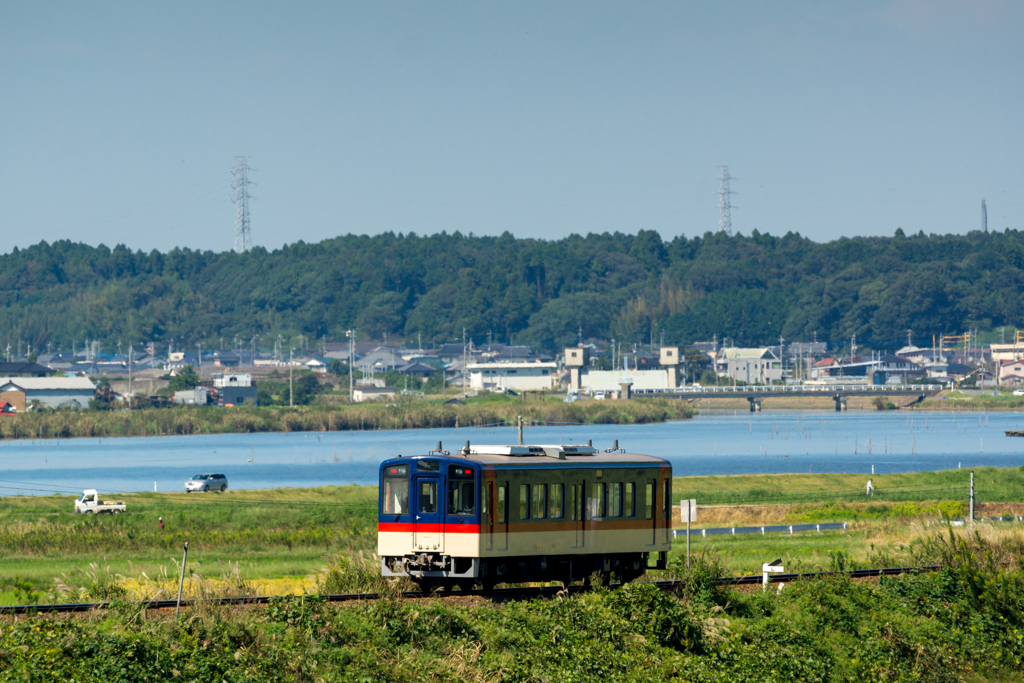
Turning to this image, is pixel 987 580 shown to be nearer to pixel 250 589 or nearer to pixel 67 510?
pixel 250 589

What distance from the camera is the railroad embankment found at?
133875 millimetres

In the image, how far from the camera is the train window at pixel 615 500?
2297 cm

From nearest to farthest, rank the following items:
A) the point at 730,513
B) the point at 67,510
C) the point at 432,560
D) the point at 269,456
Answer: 1. the point at 432,560
2. the point at 730,513
3. the point at 67,510
4. the point at 269,456

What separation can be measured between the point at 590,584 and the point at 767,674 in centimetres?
448

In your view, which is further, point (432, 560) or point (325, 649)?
point (432, 560)

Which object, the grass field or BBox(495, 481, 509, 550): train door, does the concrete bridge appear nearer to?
the grass field

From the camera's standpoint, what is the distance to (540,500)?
21953 mm

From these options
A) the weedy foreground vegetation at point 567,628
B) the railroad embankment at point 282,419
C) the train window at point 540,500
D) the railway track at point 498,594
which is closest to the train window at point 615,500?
the railway track at point 498,594

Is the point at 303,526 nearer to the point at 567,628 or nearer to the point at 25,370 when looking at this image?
the point at 567,628

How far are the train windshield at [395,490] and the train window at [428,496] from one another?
0.38 meters

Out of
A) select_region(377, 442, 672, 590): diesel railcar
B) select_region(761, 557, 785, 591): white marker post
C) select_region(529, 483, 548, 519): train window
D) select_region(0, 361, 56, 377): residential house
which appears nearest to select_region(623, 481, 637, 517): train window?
select_region(377, 442, 672, 590): diesel railcar

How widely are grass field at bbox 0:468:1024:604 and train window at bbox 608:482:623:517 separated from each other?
4721mm

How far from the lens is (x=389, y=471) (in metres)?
22.5

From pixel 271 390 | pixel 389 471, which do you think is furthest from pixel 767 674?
pixel 271 390
